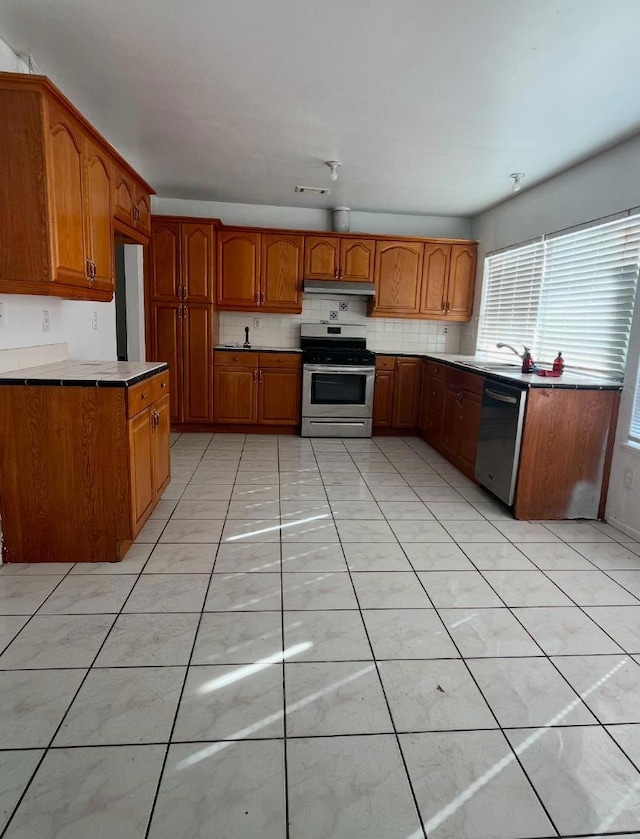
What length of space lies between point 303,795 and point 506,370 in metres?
3.30

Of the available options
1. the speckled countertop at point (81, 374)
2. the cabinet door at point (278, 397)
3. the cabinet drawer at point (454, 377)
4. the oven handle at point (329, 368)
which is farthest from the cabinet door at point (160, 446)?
the cabinet drawer at point (454, 377)

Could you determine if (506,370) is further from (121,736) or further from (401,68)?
(121,736)

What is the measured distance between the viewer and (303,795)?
4.18 feet

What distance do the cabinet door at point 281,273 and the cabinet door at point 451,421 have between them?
1.89 metres

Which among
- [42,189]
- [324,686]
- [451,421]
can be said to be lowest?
[324,686]

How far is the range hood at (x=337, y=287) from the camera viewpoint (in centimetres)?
523

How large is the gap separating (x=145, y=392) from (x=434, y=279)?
3.76m

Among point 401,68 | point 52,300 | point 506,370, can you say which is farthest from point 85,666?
point 506,370

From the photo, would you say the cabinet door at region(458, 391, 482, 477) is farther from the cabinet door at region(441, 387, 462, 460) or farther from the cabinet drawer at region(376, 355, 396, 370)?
the cabinet drawer at region(376, 355, 396, 370)

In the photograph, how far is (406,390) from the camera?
17.6ft

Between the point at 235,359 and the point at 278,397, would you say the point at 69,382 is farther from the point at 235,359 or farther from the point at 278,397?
the point at 278,397

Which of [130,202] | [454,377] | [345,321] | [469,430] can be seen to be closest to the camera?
[130,202]

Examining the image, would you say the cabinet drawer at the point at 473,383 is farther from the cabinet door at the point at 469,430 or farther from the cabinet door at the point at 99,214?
the cabinet door at the point at 99,214

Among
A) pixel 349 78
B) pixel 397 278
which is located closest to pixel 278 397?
pixel 397 278
